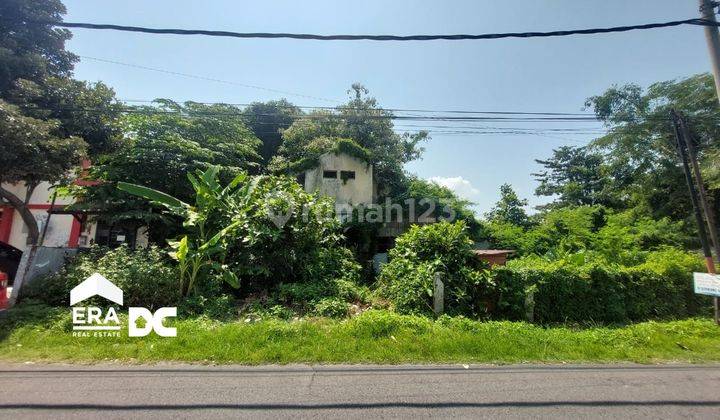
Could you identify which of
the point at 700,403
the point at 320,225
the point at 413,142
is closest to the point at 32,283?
the point at 320,225

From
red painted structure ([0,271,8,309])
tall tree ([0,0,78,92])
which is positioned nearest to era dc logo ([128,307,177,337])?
red painted structure ([0,271,8,309])

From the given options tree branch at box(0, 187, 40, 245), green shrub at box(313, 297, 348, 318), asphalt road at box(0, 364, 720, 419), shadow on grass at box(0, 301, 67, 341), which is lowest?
asphalt road at box(0, 364, 720, 419)

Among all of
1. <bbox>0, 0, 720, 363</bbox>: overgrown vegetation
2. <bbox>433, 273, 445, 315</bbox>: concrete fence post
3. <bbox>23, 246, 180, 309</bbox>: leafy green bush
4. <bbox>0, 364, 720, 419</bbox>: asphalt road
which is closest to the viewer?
<bbox>0, 364, 720, 419</bbox>: asphalt road

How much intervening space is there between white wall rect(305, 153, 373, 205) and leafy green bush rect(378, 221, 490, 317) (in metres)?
9.46

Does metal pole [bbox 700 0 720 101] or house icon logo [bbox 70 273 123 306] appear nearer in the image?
metal pole [bbox 700 0 720 101]

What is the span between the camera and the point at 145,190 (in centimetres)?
810

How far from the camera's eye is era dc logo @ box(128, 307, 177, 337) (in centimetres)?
551

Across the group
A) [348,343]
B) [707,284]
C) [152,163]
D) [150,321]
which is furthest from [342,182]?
[707,284]

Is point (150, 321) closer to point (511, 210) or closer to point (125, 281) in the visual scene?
point (125, 281)

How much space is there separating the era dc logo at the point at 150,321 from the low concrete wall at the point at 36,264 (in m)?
2.81

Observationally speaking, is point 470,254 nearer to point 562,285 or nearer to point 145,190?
point 562,285

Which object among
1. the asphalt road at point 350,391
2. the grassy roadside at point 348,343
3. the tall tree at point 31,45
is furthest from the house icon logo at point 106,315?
the tall tree at point 31,45

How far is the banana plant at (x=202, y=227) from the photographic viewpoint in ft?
23.5

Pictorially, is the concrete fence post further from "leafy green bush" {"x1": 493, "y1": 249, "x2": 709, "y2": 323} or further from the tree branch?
the tree branch
